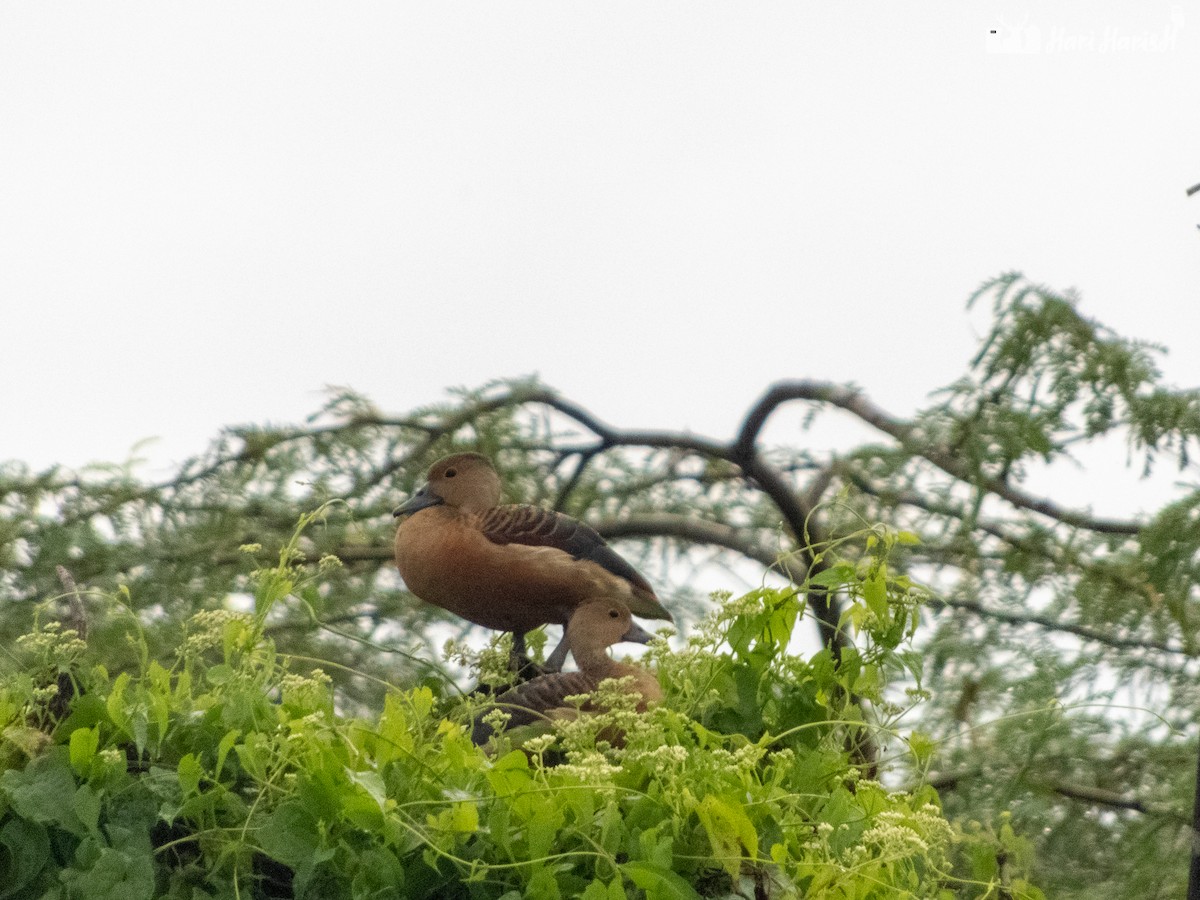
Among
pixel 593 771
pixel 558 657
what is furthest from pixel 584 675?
pixel 593 771

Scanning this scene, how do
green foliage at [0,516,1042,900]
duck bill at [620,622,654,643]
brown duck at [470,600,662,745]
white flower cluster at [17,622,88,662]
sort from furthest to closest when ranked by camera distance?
1. duck bill at [620,622,654,643]
2. brown duck at [470,600,662,745]
3. white flower cluster at [17,622,88,662]
4. green foliage at [0,516,1042,900]

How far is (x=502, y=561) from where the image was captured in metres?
1.56

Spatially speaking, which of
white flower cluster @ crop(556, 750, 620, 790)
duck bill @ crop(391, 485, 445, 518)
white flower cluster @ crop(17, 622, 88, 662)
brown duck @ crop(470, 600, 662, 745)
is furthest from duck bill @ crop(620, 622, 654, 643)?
white flower cluster @ crop(17, 622, 88, 662)

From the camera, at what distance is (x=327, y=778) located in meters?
1.01

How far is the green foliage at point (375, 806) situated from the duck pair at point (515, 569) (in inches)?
13.8

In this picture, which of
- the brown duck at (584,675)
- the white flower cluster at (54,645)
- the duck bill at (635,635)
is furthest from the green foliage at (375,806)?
the duck bill at (635,635)

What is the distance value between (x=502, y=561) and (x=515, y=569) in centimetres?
2

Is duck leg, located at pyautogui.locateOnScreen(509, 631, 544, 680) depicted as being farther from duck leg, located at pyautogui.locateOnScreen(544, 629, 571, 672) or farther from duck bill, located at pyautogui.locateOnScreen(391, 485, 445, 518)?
duck bill, located at pyautogui.locateOnScreen(391, 485, 445, 518)

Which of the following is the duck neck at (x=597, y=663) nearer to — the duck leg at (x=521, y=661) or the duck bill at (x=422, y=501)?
the duck leg at (x=521, y=661)

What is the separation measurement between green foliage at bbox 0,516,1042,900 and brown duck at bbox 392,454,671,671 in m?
0.37

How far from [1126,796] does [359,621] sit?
1.38 meters

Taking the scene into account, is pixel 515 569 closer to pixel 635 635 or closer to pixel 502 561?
pixel 502 561

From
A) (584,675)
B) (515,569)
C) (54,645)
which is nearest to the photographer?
(54,645)

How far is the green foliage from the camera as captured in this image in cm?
100
